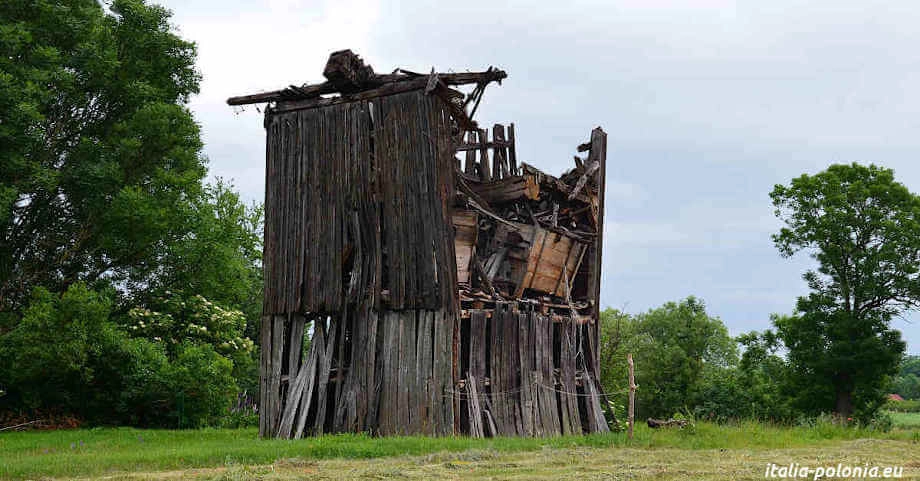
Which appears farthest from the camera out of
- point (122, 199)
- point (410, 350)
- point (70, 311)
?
point (122, 199)

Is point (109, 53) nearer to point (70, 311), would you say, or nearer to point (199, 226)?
point (199, 226)

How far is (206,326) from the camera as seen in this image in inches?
1305

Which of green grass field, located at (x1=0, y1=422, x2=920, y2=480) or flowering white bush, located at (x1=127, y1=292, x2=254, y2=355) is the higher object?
flowering white bush, located at (x1=127, y1=292, x2=254, y2=355)

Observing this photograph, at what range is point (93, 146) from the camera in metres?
30.4

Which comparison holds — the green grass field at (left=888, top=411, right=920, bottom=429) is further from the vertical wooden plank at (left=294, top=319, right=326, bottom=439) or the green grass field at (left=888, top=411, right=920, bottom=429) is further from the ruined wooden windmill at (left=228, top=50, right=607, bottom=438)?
the vertical wooden plank at (left=294, top=319, right=326, bottom=439)

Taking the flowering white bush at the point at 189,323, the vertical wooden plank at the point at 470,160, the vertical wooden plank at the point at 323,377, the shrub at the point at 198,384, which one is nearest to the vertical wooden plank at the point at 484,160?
the vertical wooden plank at the point at 470,160

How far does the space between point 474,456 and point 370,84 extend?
34.6 ft

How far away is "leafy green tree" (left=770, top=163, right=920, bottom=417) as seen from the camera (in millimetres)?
39000

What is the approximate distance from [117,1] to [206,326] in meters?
11.9

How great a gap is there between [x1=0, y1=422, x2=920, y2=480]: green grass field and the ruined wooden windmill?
2065 millimetres

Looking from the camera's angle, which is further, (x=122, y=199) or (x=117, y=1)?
(x=117, y=1)

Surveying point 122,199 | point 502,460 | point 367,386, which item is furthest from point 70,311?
point 502,460

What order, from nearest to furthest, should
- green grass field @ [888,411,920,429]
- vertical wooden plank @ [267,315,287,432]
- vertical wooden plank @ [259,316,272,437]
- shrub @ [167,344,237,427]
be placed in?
vertical wooden plank @ [267,315,287,432]
vertical wooden plank @ [259,316,272,437]
shrub @ [167,344,237,427]
green grass field @ [888,411,920,429]

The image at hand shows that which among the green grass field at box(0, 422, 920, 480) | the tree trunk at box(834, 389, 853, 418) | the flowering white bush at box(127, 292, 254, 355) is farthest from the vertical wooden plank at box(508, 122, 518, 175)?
the tree trunk at box(834, 389, 853, 418)
